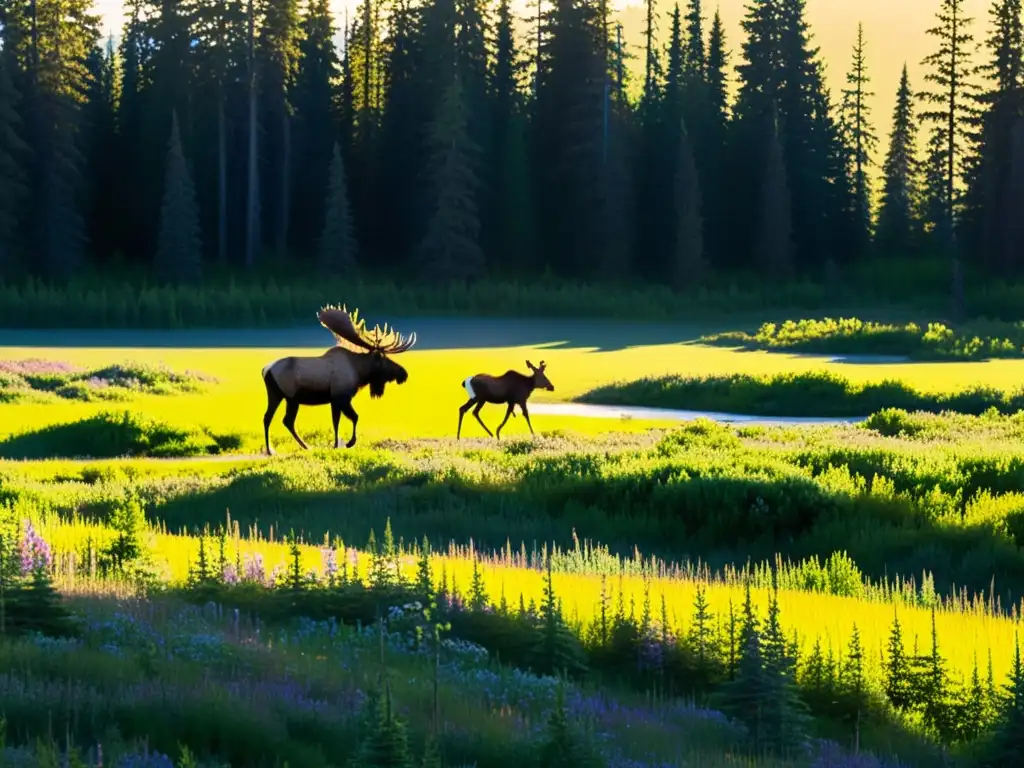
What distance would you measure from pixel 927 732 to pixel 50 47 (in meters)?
78.6

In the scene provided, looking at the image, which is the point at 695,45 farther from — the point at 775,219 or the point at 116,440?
the point at 116,440

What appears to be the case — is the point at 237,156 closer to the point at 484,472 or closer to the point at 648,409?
the point at 648,409

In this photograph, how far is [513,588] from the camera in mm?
12844

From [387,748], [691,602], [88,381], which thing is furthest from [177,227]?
[387,748]

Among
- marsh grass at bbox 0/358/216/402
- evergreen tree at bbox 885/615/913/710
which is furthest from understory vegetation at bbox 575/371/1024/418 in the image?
evergreen tree at bbox 885/615/913/710

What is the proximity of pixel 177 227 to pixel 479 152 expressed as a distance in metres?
19.0

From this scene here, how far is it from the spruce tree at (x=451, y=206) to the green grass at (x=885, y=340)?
69.1ft

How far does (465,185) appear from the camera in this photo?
8481cm

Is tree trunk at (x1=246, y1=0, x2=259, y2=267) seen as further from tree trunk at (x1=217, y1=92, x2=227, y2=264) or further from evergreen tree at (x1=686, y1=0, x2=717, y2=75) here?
evergreen tree at (x1=686, y1=0, x2=717, y2=75)

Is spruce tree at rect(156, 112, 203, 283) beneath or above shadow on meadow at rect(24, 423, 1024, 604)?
above

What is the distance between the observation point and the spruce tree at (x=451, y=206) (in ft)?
269

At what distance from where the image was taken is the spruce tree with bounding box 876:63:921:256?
93.2 metres

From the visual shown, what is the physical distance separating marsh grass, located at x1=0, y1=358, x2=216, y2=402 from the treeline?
129 ft

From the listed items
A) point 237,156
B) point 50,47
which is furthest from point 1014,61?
point 50,47
